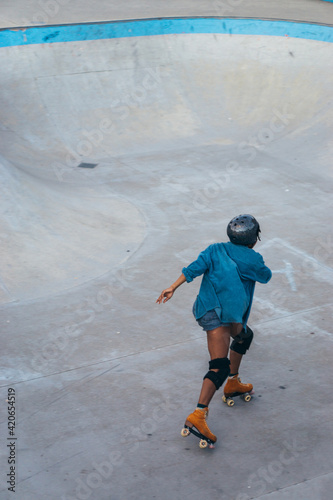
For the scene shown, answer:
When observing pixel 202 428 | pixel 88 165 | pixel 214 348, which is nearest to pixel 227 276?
pixel 214 348

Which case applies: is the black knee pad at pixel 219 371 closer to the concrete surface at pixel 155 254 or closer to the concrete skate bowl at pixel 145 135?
the concrete surface at pixel 155 254

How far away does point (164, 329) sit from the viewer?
242 inches

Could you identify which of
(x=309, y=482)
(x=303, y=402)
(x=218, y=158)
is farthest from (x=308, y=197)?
(x=309, y=482)

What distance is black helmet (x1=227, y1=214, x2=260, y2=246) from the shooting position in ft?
14.3

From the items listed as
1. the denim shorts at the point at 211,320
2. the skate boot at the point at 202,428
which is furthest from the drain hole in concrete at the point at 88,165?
the skate boot at the point at 202,428

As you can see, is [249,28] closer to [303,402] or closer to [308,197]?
[308,197]

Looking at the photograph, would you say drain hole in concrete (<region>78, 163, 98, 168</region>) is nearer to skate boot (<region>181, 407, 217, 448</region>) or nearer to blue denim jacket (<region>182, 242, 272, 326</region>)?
blue denim jacket (<region>182, 242, 272, 326</region>)

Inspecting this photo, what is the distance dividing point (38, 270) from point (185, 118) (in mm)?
7333

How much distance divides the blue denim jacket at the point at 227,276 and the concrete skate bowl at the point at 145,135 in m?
3.06

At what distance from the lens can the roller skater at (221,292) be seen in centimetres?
433

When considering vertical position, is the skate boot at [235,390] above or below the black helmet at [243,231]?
below

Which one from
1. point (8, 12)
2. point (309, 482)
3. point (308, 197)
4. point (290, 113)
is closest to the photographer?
point (309, 482)

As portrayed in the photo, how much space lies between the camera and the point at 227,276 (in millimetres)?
4324

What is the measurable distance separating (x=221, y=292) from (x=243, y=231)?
474mm
